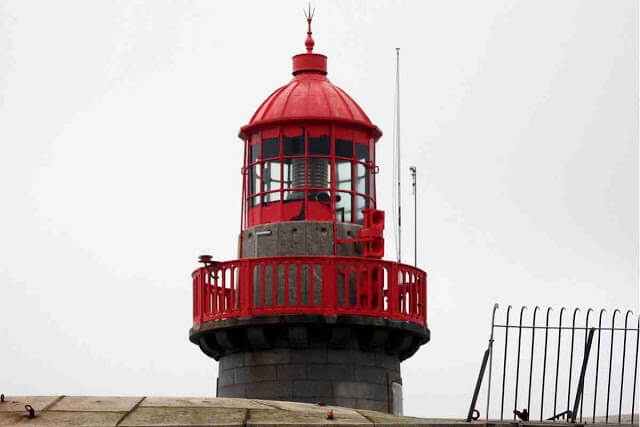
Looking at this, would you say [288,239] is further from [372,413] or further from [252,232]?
[372,413]

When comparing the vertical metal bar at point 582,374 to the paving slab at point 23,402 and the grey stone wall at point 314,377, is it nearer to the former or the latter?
the grey stone wall at point 314,377

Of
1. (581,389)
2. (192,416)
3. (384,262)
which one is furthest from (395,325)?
(192,416)

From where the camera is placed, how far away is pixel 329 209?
3092 centimetres

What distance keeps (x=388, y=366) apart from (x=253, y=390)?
9.30ft

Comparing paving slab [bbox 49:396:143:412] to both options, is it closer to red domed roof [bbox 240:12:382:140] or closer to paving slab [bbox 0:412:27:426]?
paving slab [bbox 0:412:27:426]

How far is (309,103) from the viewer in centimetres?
3131

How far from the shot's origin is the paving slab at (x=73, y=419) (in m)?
20.7

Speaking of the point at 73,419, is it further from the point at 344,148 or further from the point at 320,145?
the point at 344,148

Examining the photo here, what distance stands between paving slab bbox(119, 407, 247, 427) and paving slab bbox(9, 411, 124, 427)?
20cm

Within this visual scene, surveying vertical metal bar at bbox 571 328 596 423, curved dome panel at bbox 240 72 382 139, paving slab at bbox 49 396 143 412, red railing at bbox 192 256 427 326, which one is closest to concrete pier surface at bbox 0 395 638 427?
paving slab at bbox 49 396 143 412

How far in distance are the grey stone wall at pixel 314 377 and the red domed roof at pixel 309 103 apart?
470cm

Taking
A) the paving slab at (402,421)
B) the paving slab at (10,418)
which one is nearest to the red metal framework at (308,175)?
the paving slab at (402,421)

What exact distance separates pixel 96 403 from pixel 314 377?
8.97 m

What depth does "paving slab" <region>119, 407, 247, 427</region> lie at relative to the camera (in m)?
20.7
